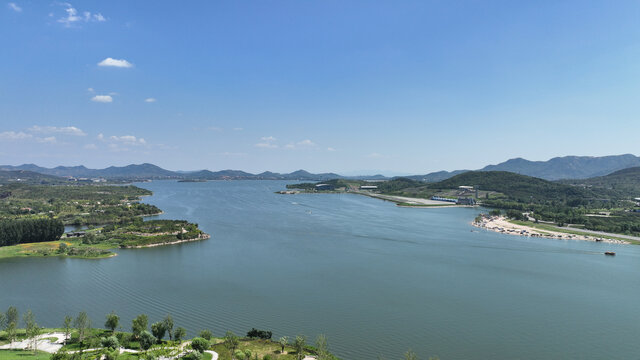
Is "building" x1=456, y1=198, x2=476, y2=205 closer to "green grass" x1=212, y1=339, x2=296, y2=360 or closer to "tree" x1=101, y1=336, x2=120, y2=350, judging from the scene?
"green grass" x1=212, y1=339, x2=296, y2=360

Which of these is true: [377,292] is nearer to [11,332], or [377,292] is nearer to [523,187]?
[11,332]

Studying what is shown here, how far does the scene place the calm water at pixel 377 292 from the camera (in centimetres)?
1627

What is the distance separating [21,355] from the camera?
42.9 ft

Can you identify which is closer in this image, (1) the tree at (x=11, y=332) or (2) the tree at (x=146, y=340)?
(1) the tree at (x=11, y=332)

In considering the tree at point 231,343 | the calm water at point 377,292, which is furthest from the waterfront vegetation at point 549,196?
the tree at point 231,343

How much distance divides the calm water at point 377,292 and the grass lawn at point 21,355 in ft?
14.0

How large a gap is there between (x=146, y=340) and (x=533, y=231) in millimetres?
48367

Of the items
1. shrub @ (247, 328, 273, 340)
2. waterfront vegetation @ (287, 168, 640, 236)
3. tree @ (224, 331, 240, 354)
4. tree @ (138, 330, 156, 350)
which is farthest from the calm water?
waterfront vegetation @ (287, 168, 640, 236)

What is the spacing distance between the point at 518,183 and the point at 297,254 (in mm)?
88189

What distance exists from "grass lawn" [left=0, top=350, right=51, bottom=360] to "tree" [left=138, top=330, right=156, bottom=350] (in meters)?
3.21

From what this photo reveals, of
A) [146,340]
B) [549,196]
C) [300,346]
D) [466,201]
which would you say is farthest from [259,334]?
[549,196]

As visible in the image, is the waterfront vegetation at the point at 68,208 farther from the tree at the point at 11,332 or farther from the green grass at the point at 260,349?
the green grass at the point at 260,349

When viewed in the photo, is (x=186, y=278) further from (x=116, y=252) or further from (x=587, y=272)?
(x=587, y=272)

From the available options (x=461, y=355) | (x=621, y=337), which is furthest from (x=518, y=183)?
(x=461, y=355)
